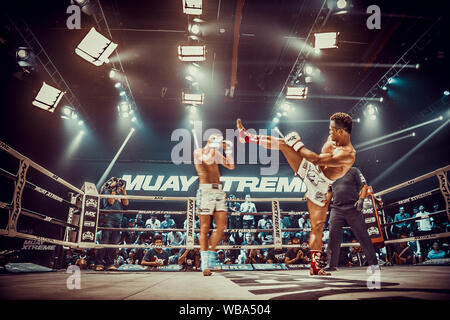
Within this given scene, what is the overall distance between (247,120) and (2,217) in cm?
946

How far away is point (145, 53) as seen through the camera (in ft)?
28.1

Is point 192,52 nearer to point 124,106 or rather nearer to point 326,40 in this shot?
point 326,40

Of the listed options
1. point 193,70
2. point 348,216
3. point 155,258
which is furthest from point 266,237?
point 193,70

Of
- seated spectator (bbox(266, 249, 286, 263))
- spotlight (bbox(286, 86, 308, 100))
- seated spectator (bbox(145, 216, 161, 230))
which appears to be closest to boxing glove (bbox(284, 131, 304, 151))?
seated spectator (bbox(266, 249, 286, 263))

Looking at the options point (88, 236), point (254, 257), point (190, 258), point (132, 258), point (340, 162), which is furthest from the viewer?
point (132, 258)

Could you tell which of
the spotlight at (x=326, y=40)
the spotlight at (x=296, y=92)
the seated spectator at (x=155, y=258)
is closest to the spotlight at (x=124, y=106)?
the seated spectator at (x=155, y=258)

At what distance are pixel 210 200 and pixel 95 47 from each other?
206 inches

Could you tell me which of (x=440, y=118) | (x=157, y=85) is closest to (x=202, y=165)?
(x=157, y=85)

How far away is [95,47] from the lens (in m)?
6.10

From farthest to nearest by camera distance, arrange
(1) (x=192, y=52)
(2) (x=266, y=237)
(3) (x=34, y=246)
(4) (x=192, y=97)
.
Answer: (4) (x=192, y=97) → (2) (x=266, y=237) → (3) (x=34, y=246) → (1) (x=192, y=52)

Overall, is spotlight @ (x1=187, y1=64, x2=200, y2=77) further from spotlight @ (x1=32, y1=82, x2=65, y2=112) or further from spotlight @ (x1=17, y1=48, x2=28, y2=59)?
spotlight @ (x1=17, y1=48, x2=28, y2=59)

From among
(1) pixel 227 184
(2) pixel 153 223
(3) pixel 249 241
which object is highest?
(1) pixel 227 184

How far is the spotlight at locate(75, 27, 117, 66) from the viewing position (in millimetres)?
5965

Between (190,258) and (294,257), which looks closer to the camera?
(190,258)
